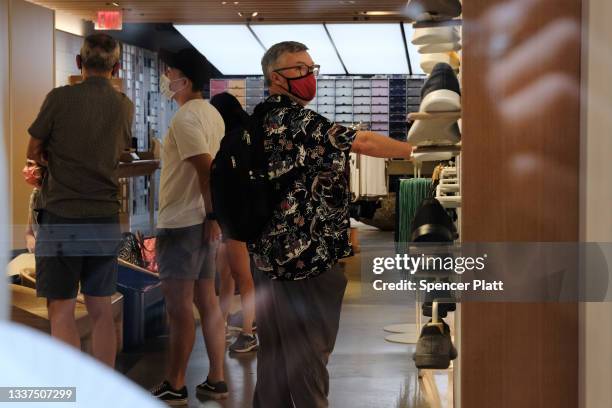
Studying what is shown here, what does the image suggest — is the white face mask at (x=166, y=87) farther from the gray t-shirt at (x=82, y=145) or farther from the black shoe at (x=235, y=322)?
the black shoe at (x=235, y=322)

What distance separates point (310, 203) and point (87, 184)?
0.71 metres

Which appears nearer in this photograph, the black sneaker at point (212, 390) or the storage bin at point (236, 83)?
the storage bin at point (236, 83)

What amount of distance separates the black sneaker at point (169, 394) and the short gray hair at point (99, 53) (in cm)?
93

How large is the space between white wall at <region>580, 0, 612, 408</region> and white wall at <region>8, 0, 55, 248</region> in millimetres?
1435

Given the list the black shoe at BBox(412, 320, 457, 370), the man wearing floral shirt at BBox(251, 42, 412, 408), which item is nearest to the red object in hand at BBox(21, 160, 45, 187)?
the man wearing floral shirt at BBox(251, 42, 412, 408)

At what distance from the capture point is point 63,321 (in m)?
2.63

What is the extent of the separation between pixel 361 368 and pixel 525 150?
850 mm

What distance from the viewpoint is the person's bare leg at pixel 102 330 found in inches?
Answer: 105

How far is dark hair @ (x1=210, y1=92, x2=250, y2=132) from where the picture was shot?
2623 mm

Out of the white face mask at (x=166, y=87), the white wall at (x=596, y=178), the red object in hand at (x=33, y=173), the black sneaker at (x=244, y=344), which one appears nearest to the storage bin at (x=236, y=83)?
the white face mask at (x=166, y=87)

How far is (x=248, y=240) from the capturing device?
7.34ft

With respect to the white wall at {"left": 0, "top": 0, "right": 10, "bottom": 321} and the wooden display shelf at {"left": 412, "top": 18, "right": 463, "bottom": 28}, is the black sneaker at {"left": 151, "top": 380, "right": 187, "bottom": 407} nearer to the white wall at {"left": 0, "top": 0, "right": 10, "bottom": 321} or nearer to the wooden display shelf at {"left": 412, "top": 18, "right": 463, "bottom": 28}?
the white wall at {"left": 0, "top": 0, "right": 10, "bottom": 321}

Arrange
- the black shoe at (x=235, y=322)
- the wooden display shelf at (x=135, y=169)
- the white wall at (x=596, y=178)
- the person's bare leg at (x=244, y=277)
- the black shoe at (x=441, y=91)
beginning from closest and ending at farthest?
the white wall at (x=596, y=178)
the black shoe at (x=441, y=91)
the person's bare leg at (x=244, y=277)
the wooden display shelf at (x=135, y=169)
the black shoe at (x=235, y=322)

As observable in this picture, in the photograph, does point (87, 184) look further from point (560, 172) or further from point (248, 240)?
point (560, 172)
